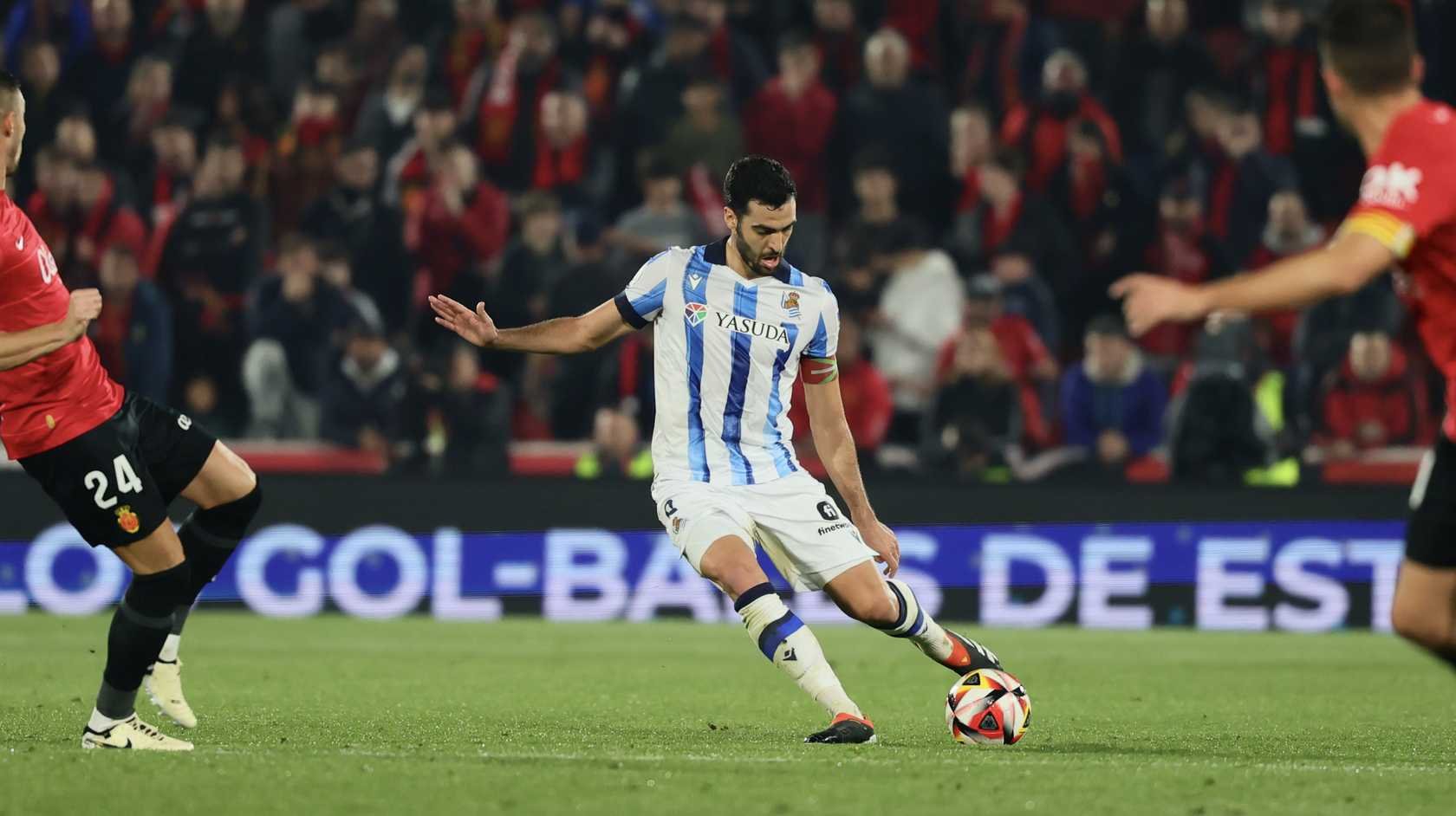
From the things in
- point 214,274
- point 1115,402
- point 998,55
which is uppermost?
point 998,55

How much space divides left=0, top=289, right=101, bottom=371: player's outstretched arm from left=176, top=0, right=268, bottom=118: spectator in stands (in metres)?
11.0

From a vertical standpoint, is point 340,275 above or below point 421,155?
below

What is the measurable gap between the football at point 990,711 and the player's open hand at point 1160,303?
8.57ft

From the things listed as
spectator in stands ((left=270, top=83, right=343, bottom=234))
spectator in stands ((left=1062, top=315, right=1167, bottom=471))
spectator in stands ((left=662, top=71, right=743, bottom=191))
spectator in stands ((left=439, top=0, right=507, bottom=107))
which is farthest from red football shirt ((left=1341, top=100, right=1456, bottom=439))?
spectator in stands ((left=439, top=0, right=507, bottom=107))

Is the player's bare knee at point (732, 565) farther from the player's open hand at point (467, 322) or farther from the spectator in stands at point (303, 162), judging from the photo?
the spectator in stands at point (303, 162)

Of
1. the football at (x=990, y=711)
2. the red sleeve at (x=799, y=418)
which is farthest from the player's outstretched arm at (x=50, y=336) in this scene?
the red sleeve at (x=799, y=418)

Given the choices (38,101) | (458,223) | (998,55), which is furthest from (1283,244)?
(38,101)

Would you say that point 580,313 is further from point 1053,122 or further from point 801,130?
point 1053,122

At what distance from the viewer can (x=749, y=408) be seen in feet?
26.4

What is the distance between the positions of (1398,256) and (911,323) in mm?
9735

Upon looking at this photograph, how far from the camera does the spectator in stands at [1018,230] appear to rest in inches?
615

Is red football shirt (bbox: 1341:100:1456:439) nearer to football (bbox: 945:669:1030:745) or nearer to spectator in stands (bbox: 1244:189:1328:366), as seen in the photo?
football (bbox: 945:669:1030:745)

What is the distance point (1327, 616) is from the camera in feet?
45.9

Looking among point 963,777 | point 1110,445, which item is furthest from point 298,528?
point 963,777
